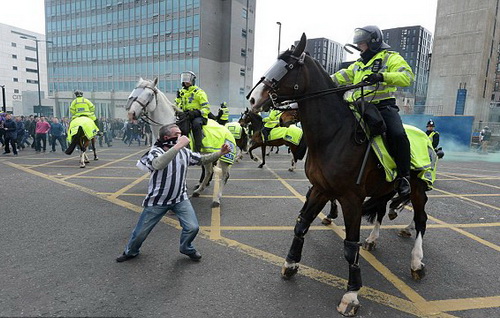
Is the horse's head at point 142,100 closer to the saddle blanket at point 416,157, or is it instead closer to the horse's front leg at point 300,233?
the horse's front leg at point 300,233

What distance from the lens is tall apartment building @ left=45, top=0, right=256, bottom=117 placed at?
175 feet

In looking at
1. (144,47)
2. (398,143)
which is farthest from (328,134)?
(144,47)

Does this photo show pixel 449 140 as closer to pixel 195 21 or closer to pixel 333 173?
pixel 333 173

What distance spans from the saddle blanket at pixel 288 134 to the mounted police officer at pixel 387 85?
22.8 feet

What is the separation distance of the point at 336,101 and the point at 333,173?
84 centimetres

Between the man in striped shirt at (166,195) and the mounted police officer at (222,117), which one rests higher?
the mounted police officer at (222,117)

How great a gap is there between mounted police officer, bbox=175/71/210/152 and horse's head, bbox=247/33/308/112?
11.7ft

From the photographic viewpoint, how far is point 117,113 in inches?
2130

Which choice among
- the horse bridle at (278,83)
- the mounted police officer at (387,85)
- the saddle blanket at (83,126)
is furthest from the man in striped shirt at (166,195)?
the saddle blanket at (83,126)

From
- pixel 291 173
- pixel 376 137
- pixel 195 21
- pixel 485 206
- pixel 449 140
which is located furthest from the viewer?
pixel 195 21

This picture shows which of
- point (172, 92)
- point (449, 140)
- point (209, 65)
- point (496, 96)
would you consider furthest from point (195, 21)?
point (496, 96)

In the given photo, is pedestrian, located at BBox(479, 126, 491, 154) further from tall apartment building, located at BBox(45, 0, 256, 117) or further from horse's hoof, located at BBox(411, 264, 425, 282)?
tall apartment building, located at BBox(45, 0, 256, 117)

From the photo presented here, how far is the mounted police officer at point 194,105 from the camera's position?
660 centimetres

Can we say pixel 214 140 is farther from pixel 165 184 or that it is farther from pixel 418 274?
pixel 418 274
